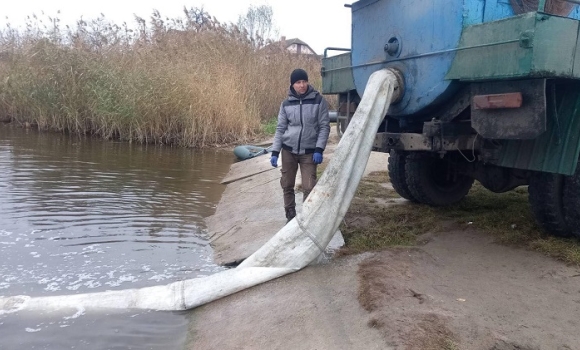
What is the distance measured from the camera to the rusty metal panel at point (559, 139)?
12.7ft

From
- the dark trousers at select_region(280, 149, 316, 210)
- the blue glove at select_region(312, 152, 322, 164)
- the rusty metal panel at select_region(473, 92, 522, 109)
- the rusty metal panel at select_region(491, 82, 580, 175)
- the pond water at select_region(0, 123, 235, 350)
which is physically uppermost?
the rusty metal panel at select_region(473, 92, 522, 109)

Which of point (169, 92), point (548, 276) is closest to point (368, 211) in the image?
point (548, 276)

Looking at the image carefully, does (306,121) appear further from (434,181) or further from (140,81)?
(140,81)

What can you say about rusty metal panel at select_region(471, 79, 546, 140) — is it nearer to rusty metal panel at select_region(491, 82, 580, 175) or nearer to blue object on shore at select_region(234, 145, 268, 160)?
rusty metal panel at select_region(491, 82, 580, 175)

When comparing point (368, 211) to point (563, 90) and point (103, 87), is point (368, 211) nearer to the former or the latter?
point (563, 90)

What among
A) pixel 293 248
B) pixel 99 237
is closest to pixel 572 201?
pixel 293 248

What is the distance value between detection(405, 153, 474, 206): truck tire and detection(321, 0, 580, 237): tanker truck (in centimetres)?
46

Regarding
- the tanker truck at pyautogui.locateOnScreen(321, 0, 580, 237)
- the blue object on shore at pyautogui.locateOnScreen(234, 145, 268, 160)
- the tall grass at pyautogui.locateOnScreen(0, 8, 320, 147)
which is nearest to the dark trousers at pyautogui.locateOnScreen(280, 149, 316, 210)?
the tanker truck at pyautogui.locateOnScreen(321, 0, 580, 237)

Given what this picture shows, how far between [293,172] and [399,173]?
1345 millimetres

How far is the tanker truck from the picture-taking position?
3.48 metres

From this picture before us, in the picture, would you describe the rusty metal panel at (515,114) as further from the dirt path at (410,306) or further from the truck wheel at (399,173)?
the truck wheel at (399,173)

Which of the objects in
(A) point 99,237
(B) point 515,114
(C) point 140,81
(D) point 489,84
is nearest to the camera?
(B) point 515,114

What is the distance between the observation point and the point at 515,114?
3.68 meters

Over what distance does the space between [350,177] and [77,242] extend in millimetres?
3152
